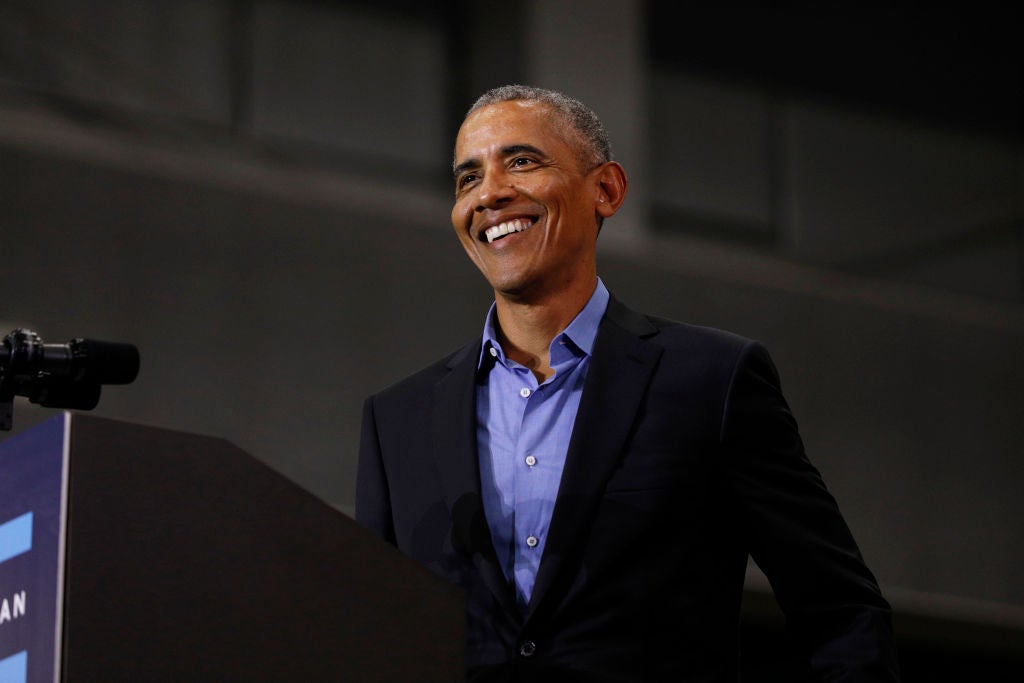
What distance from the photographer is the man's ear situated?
2033 mm

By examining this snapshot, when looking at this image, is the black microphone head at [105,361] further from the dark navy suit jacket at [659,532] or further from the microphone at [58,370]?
the dark navy suit jacket at [659,532]

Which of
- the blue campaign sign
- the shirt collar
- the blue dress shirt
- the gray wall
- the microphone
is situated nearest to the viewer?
the blue campaign sign

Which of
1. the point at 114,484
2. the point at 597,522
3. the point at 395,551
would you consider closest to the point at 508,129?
the point at 597,522

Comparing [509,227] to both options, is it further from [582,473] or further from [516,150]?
[582,473]

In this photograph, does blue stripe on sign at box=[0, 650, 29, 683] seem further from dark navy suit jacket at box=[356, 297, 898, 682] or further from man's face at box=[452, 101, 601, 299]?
man's face at box=[452, 101, 601, 299]

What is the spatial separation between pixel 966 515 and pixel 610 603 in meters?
5.02

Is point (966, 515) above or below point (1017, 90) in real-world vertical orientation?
below

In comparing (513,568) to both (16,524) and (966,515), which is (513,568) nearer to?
(16,524)

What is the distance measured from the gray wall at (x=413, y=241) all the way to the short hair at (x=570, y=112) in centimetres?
275

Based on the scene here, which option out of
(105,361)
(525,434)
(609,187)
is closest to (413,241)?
(609,187)

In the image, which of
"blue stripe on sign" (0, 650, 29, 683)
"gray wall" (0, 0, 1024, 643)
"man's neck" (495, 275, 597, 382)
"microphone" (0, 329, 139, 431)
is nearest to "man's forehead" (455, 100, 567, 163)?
"man's neck" (495, 275, 597, 382)

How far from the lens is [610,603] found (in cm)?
165

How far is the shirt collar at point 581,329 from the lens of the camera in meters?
1.90

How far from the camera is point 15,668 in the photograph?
121cm
